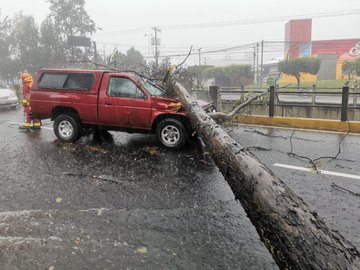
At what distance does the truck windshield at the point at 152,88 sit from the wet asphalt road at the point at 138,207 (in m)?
1.20

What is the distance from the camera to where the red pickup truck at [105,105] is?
23.0ft

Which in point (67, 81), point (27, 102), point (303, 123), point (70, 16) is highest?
point (70, 16)

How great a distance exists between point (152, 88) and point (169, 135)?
121 centimetres

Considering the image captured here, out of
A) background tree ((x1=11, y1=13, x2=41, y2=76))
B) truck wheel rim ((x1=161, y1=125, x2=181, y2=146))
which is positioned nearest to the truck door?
truck wheel rim ((x1=161, y1=125, x2=181, y2=146))

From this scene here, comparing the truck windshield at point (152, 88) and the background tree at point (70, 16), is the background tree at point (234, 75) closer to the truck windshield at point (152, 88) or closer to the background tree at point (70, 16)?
the background tree at point (70, 16)

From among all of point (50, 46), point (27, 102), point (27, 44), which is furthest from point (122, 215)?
point (27, 44)

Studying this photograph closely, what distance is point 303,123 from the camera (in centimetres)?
977

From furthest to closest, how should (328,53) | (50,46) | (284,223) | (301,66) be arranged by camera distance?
(328,53), (301,66), (50,46), (284,223)

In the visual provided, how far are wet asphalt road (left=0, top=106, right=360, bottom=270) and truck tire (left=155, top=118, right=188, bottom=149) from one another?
0.23m

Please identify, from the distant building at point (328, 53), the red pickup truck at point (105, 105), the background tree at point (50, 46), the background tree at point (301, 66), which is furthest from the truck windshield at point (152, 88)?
the distant building at point (328, 53)

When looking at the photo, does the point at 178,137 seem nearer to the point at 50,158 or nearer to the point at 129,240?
the point at 50,158

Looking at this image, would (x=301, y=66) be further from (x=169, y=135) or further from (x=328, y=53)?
(x=169, y=135)

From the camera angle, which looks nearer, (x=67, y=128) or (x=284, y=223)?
(x=284, y=223)

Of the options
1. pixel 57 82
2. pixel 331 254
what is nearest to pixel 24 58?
pixel 57 82
